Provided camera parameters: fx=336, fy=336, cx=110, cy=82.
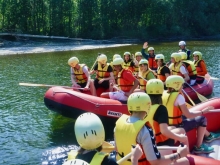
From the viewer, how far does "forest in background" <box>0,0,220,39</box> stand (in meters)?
33.7

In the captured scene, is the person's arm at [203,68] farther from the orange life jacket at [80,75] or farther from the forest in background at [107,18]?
the forest in background at [107,18]

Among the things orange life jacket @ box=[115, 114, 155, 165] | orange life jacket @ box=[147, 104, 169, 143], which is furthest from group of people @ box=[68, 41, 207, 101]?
orange life jacket @ box=[115, 114, 155, 165]

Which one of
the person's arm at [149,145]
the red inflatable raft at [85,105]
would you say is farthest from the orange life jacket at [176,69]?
the person's arm at [149,145]

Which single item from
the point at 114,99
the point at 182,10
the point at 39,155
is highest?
the point at 182,10

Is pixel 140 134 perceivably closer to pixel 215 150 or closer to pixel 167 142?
pixel 167 142

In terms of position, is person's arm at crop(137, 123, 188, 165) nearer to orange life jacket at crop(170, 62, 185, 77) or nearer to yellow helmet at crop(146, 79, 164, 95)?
Result: yellow helmet at crop(146, 79, 164, 95)

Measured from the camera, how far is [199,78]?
1030cm

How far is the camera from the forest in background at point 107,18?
1326 inches

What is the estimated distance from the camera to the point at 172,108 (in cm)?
477

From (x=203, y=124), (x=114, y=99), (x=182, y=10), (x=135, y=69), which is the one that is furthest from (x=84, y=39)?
(x=203, y=124)

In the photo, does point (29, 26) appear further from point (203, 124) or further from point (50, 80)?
point (203, 124)

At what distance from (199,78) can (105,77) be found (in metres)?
3.34

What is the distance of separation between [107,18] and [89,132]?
33.8 metres

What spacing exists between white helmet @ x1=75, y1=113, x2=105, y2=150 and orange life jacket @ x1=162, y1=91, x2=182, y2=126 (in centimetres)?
219
